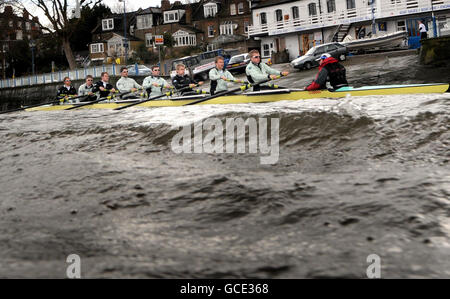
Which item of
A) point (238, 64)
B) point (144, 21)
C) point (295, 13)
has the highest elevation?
point (144, 21)

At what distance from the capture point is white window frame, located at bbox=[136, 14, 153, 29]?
61.6 m

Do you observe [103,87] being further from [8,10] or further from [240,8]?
[240,8]

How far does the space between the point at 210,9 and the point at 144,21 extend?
10333 mm

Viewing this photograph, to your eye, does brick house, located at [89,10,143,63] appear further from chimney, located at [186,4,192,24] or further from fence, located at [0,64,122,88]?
fence, located at [0,64,122,88]

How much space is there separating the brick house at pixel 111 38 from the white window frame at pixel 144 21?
998mm

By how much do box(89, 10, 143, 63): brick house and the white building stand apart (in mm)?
22534

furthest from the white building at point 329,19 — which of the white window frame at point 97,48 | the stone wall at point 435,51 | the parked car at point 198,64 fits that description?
the white window frame at point 97,48

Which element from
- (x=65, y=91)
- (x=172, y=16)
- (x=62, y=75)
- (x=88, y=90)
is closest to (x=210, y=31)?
(x=172, y=16)

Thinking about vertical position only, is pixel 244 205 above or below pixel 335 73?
below

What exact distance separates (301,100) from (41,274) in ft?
28.1

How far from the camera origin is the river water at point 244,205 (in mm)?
3381

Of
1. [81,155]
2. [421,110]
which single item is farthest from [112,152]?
[421,110]

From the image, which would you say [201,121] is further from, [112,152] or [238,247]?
[238,247]

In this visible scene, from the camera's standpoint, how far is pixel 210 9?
190 ft
